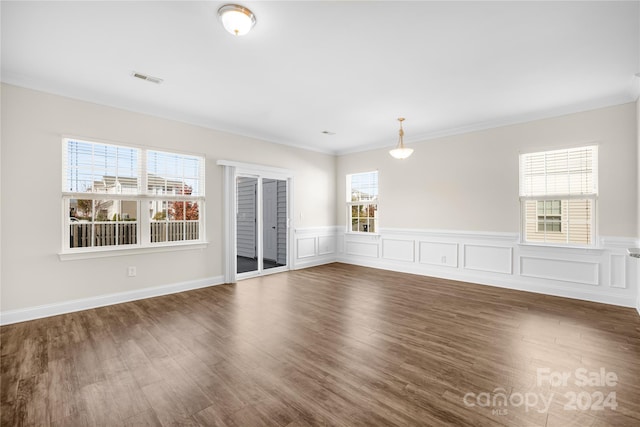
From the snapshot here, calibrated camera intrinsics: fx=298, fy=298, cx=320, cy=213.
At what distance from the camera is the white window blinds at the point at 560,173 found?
14.1 ft

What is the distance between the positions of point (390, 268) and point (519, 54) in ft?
14.6

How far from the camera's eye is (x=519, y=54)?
2918 millimetres

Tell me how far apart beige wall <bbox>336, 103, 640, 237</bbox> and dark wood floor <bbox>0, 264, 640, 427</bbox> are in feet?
4.69

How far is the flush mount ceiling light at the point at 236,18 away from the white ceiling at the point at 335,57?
0.08m

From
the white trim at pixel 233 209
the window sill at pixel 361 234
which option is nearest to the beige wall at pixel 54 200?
the white trim at pixel 233 209

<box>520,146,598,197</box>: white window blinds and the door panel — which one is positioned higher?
<box>520,146,598,197</box>: white window blinds

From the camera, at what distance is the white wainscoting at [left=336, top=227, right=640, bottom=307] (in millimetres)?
4039

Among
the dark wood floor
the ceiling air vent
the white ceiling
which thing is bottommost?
the dark wood floor

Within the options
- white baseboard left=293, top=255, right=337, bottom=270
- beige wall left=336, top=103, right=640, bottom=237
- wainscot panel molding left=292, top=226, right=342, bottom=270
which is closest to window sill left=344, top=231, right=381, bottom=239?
beige wall left=336, top=103, right=640, bottom=237

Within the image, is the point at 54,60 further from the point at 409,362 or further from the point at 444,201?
the point at 444,201

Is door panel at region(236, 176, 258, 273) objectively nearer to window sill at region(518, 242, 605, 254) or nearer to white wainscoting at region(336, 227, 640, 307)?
white wainscoting at region(336, 227, 640, 307)

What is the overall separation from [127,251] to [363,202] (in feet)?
15.6

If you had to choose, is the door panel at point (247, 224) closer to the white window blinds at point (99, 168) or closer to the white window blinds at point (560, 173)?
the white window blinds at point (99, 168)

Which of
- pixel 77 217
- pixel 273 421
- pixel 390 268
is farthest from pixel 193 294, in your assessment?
pixel 390 268
